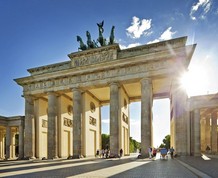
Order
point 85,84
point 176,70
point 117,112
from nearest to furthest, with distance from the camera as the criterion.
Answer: point 176,70, point 117,112, point 85,84

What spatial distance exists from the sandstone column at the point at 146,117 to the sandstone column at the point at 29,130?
17.9 metres

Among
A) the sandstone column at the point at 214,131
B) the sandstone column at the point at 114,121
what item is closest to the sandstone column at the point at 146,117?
the sandstone column at the point at 114,121

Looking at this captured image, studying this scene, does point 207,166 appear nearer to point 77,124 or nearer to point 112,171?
point 112,171

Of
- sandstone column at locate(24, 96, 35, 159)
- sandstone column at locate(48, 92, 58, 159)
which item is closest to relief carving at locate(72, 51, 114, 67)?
sandstone column at locate(48, 92, 58, 159)

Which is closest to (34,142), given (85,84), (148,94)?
(85,84)

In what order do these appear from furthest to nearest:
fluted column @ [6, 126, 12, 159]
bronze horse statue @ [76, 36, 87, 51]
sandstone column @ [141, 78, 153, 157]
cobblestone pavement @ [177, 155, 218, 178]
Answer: fluted column @ [6, 126, 12, 159] → bronze horse statue @ [76, 36, 87, 51] → sandstone column @ [141, 78, 153, 157] → cobblestone pavement @ [177, 155, 218, 178]

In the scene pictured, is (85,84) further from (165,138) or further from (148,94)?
(165,138)

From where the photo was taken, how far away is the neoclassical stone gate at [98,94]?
28734mm

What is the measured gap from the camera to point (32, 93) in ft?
120

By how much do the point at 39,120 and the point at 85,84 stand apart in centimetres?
1083

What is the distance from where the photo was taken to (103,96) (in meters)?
42.3

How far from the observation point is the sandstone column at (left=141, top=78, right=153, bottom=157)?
28.2 m

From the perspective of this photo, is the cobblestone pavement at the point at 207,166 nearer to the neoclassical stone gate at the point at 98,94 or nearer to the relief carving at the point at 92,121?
the neoclassical stone gate at the point at 98,94

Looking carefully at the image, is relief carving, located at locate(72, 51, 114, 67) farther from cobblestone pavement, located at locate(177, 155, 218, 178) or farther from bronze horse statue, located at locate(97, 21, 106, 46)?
cobblestone pavement, located at locate(177, 155, 218, 178)
